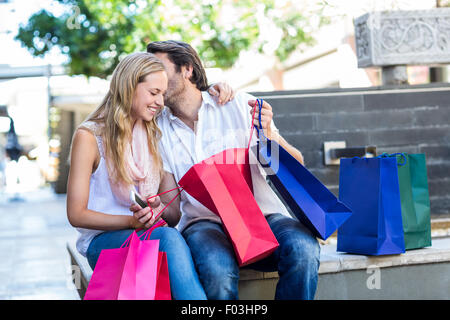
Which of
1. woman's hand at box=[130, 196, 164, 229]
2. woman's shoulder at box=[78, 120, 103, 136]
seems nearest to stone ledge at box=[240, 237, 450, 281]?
woman's hand at box=[130, 196, 164, 229]

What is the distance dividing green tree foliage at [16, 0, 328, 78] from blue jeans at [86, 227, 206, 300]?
7.41 metres

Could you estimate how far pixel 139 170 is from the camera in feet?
8.78

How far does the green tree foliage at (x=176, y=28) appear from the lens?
9.98m

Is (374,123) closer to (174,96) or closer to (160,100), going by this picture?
(174,96)

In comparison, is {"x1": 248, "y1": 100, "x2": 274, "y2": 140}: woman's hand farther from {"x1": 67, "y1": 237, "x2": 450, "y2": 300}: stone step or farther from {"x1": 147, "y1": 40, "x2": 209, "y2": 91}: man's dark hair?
{"x1": 67, "y1": 237, "x2": 450, "y2": 300}: stone step

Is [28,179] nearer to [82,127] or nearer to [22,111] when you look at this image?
[22,111]

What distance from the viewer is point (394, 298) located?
2988 mm

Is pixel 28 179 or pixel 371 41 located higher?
pixel 371 41

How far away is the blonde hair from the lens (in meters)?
2.62

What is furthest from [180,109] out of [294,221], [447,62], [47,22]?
[47,22]

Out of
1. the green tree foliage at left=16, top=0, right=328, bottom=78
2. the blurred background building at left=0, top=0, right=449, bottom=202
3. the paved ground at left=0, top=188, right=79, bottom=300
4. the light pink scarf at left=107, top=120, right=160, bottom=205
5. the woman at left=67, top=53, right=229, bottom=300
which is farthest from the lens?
the green tree foliage at left=16, top=0, right=328, bottom=78

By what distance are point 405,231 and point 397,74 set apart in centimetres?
190

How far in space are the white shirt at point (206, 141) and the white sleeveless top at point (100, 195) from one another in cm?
28

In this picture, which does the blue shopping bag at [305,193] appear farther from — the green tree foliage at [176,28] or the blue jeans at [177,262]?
the green tree foliage at [176,28]
